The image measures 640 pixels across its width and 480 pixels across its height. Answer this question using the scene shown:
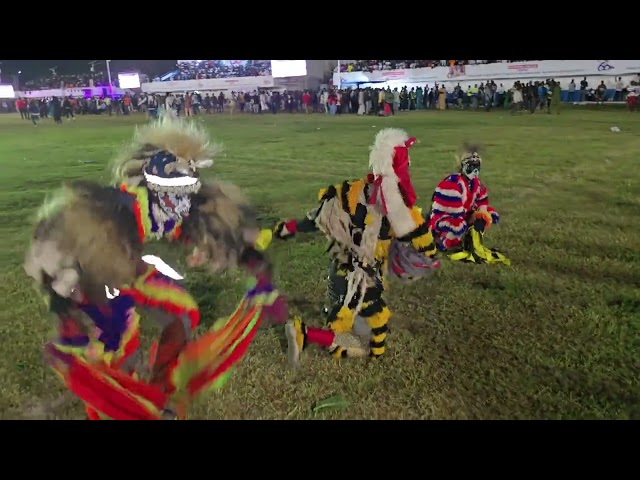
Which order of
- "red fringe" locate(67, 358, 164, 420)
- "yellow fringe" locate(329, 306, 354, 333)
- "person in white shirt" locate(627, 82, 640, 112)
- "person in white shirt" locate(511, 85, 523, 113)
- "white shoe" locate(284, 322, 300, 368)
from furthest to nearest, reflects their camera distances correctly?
"person in white shirt" locate(511, 85, 523, 113), "person in white shirt" locate(627, 82, 640, 112), "yellow fringe" locate(329, 306, 354, 333), "white shoe" locate(284, 322, 300, 368), "red fringe" locate(67, 358, 164, 420)

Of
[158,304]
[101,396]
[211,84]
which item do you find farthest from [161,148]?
[101,396]

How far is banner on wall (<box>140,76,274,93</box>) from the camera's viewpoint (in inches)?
87.0

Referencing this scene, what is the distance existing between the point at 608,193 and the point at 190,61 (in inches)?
98.6

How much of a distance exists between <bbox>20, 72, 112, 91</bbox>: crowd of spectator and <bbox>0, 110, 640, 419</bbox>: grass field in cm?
18

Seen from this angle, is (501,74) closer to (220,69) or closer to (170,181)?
(220,69)

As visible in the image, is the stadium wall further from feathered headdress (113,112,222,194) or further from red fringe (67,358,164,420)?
red fringe (67,358,164,420)

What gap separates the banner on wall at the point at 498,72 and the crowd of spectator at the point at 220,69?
1.21ft

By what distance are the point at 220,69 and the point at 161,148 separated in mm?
620

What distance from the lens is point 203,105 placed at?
2445 millimetres

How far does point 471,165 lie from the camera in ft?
10.2

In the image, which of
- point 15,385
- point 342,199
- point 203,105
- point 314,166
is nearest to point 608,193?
point 314,166

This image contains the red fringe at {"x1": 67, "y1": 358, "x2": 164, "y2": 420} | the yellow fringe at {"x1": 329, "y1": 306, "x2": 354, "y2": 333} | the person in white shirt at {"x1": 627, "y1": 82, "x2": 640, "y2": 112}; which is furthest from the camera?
the person in white shirt at {"x1": 627, "y1": 82, "x2": 640, "y2": 112}

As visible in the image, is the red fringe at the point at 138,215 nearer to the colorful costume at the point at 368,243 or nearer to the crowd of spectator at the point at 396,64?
the colorful costume at the point at 368,243

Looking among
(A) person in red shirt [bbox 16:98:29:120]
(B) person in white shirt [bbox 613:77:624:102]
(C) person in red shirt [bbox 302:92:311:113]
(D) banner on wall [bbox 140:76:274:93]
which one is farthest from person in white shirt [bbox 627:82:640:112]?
(A) person in red shirt [bbox 16:98:29:120]
